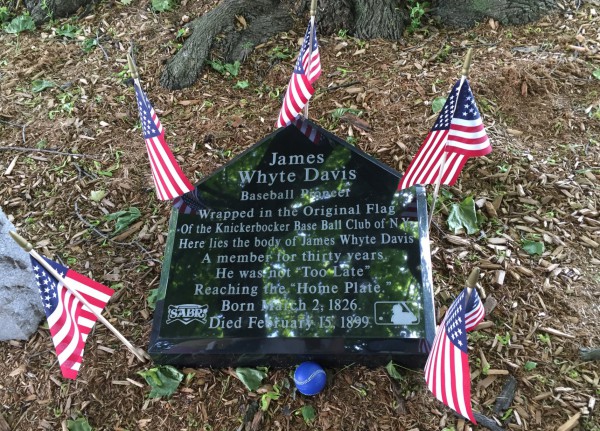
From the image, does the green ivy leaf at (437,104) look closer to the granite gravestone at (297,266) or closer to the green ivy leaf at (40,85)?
the granite gravestone at (297,266)

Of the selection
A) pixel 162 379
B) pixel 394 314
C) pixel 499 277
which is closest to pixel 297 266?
pixel 394 314

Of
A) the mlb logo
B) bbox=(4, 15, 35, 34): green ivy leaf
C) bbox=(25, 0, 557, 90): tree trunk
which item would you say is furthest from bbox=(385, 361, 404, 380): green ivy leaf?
bbox=(4, 15, 35, 34): green ivy leaf

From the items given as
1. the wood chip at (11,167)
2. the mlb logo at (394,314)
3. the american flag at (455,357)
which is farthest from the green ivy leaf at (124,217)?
the american flag at (455,357)

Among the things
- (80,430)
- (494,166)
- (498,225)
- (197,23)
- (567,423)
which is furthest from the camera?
(197,23)

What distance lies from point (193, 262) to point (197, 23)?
10.6 ft

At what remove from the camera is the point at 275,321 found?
338 centimetres

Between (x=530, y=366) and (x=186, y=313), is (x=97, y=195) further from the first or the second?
(x=530, y=366)

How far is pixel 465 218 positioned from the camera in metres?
4.14

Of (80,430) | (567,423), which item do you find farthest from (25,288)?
(567,423)

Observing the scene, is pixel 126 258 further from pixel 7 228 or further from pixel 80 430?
pixel 80 430

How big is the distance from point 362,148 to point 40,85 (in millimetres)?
3594

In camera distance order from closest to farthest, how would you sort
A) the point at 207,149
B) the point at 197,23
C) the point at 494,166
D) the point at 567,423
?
the point at 567,423
the point at 494,166
the point at 207,149
the point at 197,23

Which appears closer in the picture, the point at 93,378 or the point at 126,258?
the point at 93,378

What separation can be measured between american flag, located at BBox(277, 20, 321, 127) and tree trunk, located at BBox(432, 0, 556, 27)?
2.55 metres
